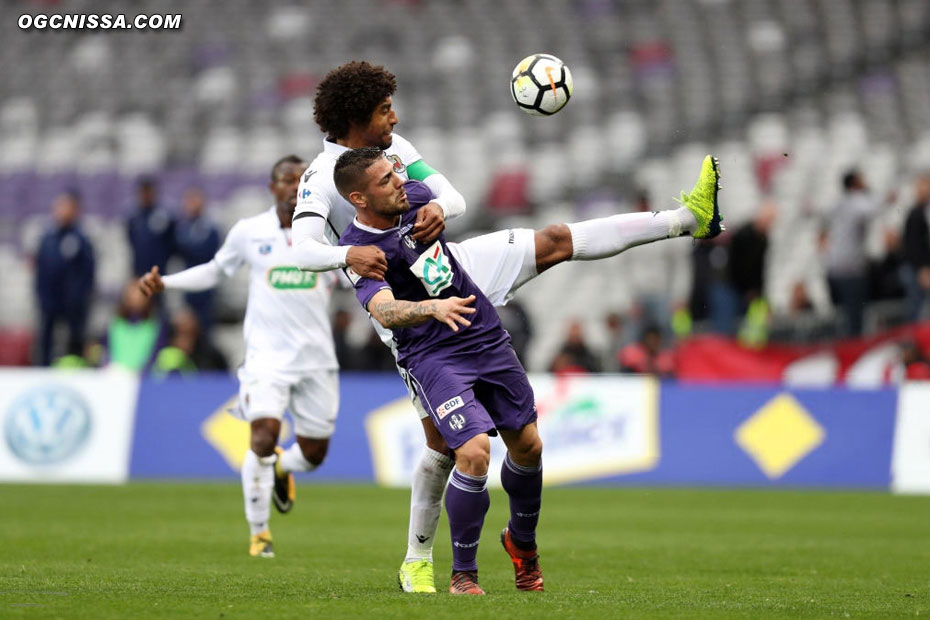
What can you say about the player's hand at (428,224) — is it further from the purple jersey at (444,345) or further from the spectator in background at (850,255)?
the spectator in background at (850,255)

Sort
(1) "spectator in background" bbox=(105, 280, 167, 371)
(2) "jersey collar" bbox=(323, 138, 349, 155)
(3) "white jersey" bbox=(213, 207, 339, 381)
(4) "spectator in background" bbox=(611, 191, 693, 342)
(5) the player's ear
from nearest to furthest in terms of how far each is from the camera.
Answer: (5) the player's ear < (2) "jersey collar" bbox=(323, 138, 349, 155) < (3) "white jersey" bbox=(213, 207, 339, 381) < (1) "spectator in background" bbox=(105, 280, 167, 371) < (4) "spectator in background" bbox=(611, 191, 693, 342)

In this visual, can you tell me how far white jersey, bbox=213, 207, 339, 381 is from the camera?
32.1 ft

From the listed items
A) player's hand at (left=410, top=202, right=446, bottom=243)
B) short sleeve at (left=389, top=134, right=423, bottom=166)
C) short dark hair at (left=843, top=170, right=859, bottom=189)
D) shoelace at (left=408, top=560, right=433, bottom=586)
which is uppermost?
short dark hair at (left=843, top=170, right=859, bottom=189)

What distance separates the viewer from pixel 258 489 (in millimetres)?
9336

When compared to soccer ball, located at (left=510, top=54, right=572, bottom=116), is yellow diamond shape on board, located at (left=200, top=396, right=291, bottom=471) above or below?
below

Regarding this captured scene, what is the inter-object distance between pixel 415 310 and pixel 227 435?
1008 centimetres

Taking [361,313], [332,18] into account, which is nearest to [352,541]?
[361,313]

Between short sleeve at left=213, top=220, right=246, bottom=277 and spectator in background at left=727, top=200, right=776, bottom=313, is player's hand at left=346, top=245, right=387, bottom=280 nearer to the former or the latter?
short sleeve at left=213, top=220, right=246, bottom=277

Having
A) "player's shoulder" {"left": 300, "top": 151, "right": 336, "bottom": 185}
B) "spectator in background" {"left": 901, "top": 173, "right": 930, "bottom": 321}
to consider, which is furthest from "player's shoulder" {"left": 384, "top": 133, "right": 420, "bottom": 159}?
"spectator in background" {"left": 901, "top": 173, "right": 930, "bottom": 321}

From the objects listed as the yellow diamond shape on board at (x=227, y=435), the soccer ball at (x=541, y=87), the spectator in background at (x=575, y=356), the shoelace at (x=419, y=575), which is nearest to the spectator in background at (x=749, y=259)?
the spectator in background at (x=575, y=356)

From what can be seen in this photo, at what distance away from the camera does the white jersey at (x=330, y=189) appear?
6.91 meters

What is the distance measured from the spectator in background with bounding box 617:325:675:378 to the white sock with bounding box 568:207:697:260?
10396mm

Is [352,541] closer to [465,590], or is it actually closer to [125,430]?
[465,590]

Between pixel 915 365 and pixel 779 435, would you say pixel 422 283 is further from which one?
pixel 915 365
